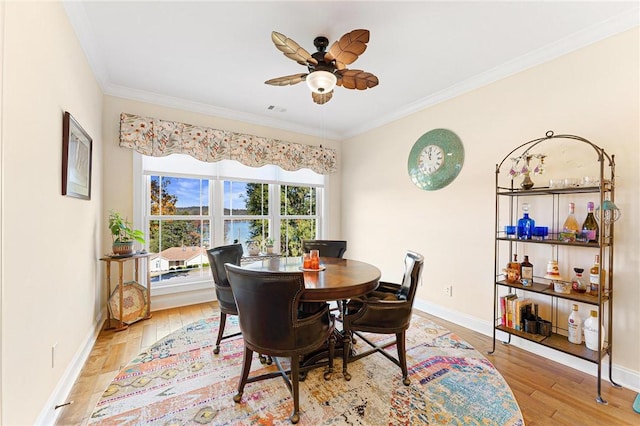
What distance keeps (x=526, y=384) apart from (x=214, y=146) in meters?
4.05

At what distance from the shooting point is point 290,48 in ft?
6.00

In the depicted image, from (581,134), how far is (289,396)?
3.05 metres

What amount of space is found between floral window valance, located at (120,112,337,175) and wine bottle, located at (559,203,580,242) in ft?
10.7

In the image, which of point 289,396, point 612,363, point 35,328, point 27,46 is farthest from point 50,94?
point 612,363

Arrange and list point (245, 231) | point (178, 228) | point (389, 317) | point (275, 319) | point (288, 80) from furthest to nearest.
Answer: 1. point (245, 231)
2. point (178, 228)
3. point (288, 80)
4. point (389, 317)
5. point (275, 319)

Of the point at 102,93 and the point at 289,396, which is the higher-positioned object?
the point at 102,93

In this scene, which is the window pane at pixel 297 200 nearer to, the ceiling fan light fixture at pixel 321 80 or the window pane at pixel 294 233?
the window pane at pixel 294 233

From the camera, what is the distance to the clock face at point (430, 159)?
10.9 feet

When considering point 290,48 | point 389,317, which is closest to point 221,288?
point 389,317

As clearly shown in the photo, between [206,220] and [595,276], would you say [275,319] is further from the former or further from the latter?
[206,220]

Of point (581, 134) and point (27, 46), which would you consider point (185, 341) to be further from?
point (581, 134)

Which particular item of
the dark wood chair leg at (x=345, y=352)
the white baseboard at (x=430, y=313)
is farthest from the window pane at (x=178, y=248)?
the dark wood chair leg at (x=345, y=352)

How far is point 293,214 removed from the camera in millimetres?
4645

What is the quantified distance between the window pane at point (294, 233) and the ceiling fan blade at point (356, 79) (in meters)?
2.68
